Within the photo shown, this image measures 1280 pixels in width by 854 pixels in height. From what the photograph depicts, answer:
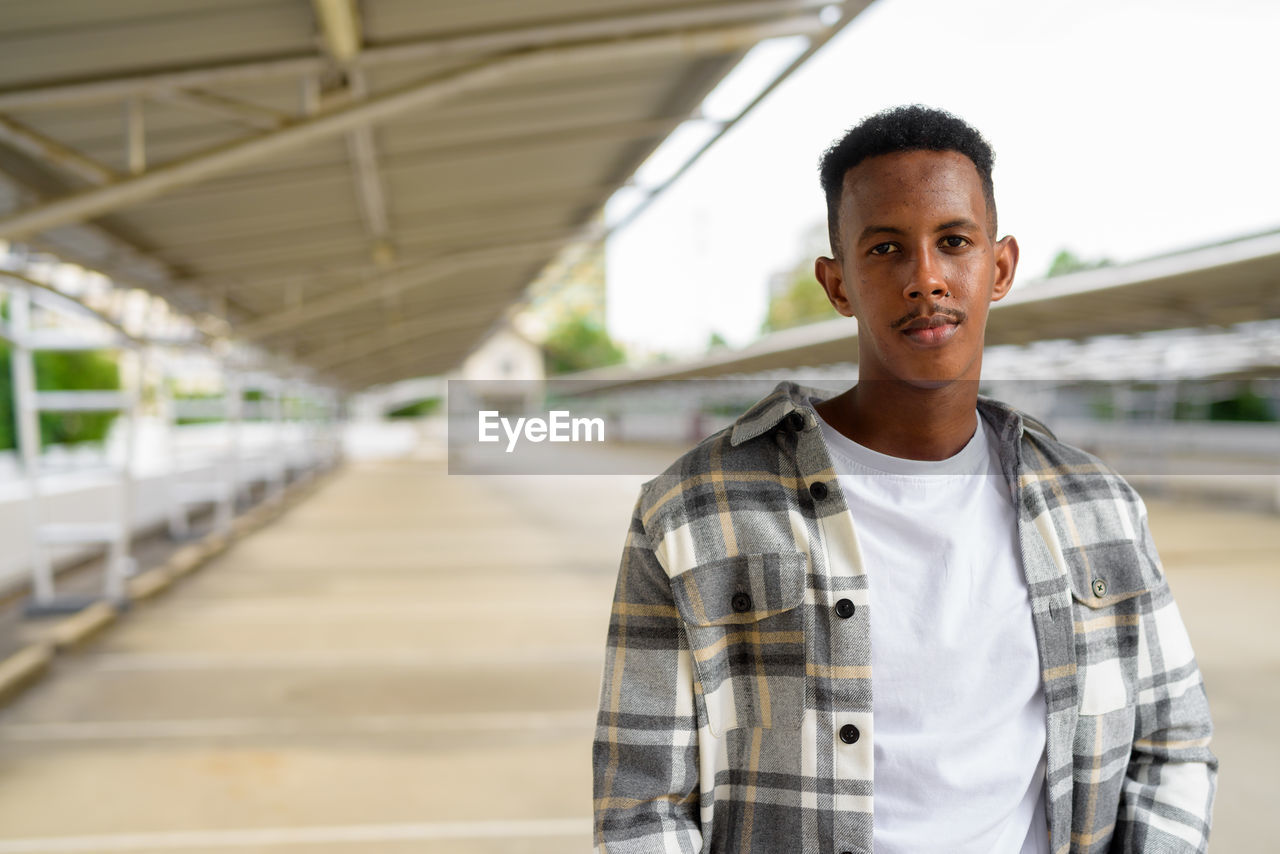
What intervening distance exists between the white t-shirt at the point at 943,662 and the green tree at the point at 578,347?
63.7 metres

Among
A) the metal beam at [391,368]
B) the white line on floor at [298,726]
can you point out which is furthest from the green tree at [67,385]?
the white line on floor at [298,726]

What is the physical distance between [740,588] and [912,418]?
0.93 feet

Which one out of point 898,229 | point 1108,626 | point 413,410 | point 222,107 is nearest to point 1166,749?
point 1108,626

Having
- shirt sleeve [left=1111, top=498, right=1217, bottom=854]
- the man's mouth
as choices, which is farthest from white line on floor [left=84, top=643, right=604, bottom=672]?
the man's mouth

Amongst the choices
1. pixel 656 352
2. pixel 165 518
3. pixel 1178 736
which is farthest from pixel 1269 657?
pixel 656 352

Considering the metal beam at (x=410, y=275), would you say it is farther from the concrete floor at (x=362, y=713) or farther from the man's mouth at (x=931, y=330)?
the man's mouth at (x=931, y=330)

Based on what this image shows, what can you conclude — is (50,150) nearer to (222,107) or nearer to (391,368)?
(222,107)

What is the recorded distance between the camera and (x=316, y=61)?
375 centimetres

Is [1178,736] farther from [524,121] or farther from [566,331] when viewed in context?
[566,331]

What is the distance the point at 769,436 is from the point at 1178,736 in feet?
2.04

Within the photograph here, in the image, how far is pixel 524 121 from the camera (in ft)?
18.9

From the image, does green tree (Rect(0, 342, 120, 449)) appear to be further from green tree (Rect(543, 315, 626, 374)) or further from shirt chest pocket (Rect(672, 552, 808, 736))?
green tree (Rect(543, 315, 626, 374))

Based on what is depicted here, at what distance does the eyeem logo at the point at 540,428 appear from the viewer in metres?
1.68

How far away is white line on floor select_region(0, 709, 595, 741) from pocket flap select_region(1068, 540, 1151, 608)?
370cm
